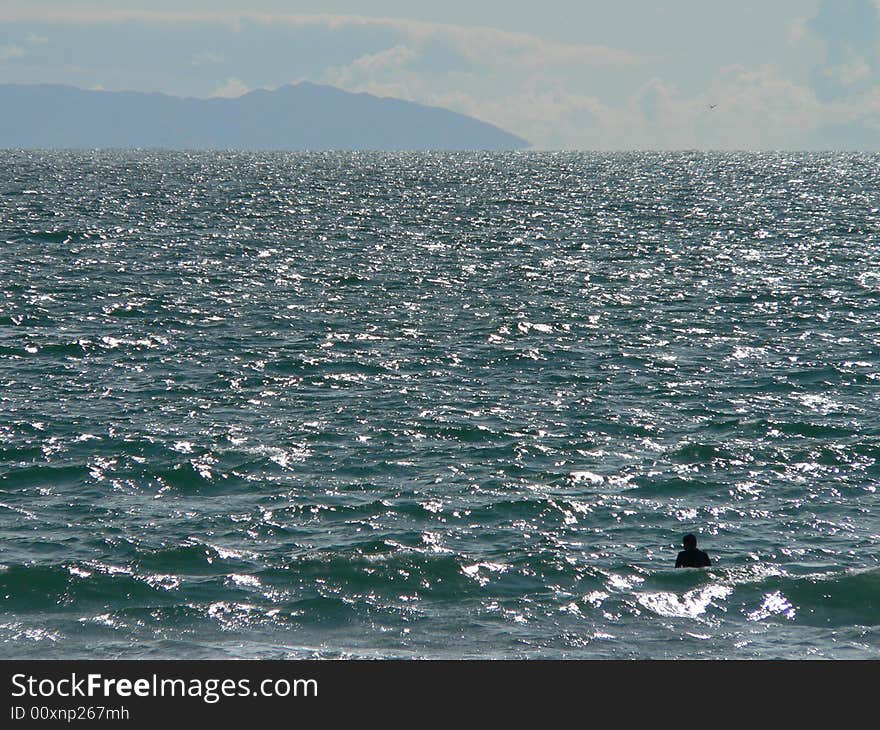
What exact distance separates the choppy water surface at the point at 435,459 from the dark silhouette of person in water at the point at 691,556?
311 mm

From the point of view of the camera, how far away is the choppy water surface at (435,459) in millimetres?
24969

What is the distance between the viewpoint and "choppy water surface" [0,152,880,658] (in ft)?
81.9

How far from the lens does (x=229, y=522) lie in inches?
1200

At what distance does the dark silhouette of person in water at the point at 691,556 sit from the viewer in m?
26.9

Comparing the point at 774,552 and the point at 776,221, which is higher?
the point at 776,221

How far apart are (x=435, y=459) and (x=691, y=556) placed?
35.7 ft

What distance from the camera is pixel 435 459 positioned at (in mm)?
36000

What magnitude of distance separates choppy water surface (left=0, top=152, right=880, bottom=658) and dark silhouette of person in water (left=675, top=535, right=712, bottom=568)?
1.02ft

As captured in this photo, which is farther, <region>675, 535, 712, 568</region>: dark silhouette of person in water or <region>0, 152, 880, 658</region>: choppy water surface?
<region>675, 535, 712, 568</region>: dark silhouette of person in water

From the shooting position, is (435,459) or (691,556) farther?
(435,459)

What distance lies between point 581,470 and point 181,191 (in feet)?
414

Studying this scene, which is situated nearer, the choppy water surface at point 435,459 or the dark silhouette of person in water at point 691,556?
the choppy water surface at point 435,459
